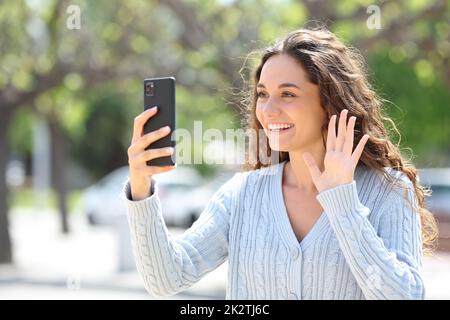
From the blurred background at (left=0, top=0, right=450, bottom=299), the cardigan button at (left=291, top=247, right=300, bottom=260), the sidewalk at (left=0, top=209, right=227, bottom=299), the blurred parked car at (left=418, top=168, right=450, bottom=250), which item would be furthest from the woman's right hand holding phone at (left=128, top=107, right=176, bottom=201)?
the blurred parked car at (left=418, top=168, right=450, bottom=250)

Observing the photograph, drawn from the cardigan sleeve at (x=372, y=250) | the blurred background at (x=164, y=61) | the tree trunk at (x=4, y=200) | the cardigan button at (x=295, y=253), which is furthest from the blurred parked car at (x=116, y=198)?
the cardigan sleeve at (x=372, y=250)

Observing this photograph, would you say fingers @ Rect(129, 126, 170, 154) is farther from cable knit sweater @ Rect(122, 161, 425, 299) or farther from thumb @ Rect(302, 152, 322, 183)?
thumb @ Rect(302, 152, 322, 183)

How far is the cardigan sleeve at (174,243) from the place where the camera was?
6.83 feet

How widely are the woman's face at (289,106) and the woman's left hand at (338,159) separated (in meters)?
0.12

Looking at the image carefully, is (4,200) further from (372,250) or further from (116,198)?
(372,250)

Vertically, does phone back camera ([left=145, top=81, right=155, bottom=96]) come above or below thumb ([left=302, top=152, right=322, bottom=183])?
above

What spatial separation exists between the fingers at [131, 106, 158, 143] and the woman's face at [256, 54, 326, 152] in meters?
0.31

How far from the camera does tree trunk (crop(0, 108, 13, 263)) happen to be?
11148 millimetres

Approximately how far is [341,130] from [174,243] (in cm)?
56

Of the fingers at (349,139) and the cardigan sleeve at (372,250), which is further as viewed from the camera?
the fingers at (349,139)

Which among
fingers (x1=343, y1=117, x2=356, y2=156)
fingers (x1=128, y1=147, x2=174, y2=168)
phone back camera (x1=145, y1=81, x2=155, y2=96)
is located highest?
phone back camera (x1=145, y1=81, x2=155, y2=96)

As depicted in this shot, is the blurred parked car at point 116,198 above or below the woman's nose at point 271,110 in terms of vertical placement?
below

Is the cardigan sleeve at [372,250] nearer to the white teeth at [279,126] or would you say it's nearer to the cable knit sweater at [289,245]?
the cable knit sweater at [289,245]
